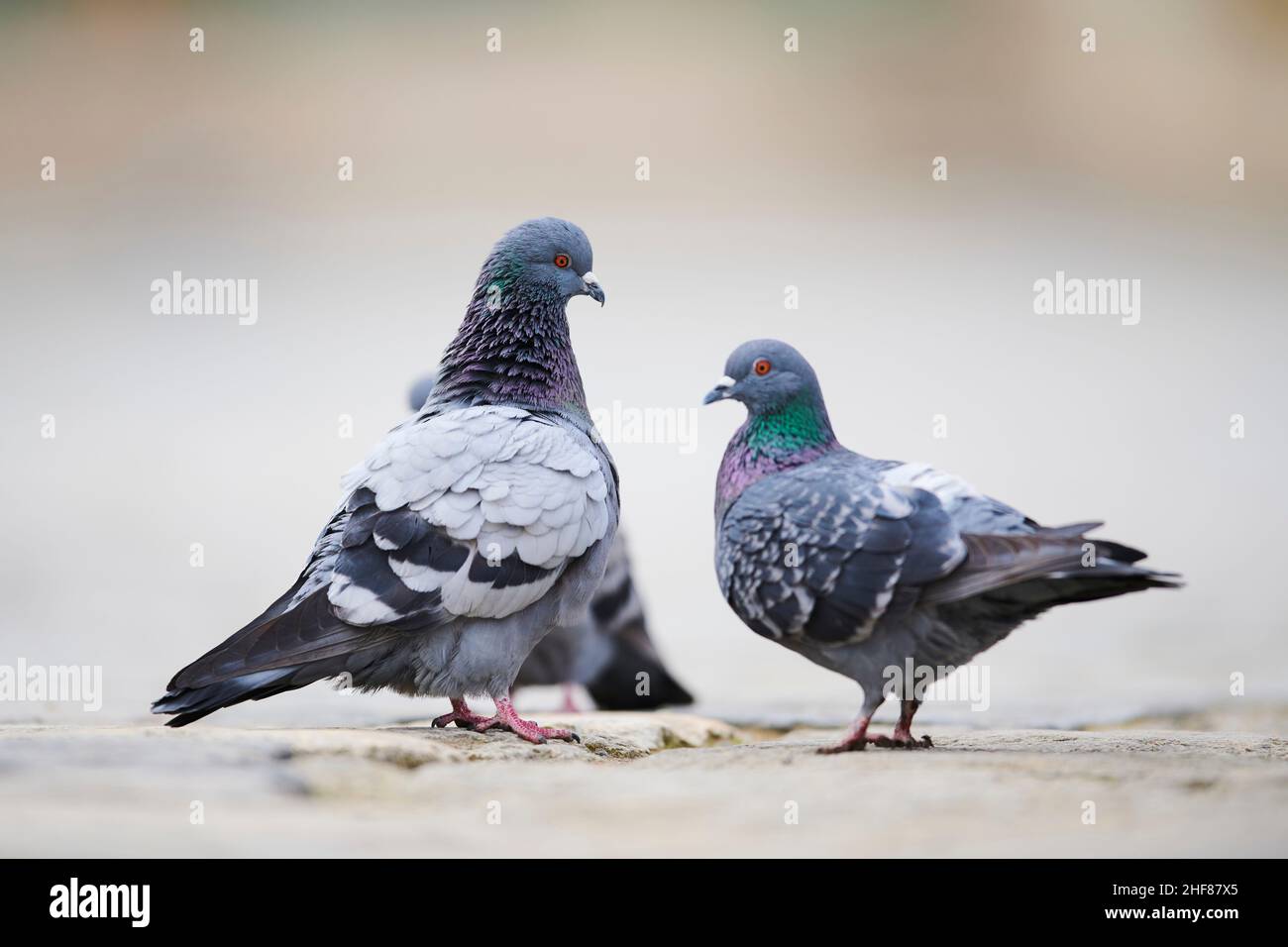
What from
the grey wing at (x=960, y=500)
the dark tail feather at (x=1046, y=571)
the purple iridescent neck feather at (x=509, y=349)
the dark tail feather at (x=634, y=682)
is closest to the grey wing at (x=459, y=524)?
the purple iridescent neck feather at (x=509, y=349)

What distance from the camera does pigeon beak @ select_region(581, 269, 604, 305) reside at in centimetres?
548

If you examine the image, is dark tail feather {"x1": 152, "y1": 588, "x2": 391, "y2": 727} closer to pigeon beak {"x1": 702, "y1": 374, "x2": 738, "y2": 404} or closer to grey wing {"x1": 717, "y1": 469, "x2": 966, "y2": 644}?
grey wing {"x1": 717, "y1": 469, "x2": 966, "y2": 644}

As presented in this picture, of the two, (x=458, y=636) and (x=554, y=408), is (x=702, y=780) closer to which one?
(x=458, y=636)

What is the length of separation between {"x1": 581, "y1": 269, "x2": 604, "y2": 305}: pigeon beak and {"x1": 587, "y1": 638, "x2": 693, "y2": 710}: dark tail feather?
3145 mm

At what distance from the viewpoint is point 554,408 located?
5.29 metres

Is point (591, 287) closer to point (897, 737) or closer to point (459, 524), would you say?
point (459, 524)

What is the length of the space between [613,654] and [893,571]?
4.15 m

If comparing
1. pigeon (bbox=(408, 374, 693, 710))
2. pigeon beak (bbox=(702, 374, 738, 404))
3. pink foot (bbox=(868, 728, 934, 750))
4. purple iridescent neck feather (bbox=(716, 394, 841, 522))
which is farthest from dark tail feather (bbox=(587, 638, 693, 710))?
pink foot (bbox=(868, 728, 934, 750))

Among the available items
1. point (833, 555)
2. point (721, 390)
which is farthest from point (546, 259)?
point (833, 555)

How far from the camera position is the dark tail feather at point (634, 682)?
8.07 metres

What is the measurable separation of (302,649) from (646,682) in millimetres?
3877

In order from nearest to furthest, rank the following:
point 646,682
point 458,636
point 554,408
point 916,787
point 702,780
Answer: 1. point 916,787
2. point 702,780
3. point 458,636
4. point 554,408
5. point 646,682

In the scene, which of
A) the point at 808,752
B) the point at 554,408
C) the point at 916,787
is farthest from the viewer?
the point at 554,408

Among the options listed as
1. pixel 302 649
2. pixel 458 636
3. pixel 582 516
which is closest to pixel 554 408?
pixel 582 516
